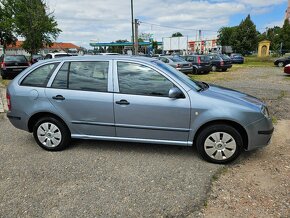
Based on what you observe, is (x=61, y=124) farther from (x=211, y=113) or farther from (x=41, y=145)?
(x=211, y=113)

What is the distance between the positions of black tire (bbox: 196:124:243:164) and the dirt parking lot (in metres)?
0.14

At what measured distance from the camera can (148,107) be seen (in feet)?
13.1

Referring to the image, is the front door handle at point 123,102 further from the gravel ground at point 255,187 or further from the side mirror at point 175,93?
the gravel ground at point 255,187

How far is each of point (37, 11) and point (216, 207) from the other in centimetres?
2706

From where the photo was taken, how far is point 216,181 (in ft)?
11.6

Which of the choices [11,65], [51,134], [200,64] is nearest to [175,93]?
[51,134]

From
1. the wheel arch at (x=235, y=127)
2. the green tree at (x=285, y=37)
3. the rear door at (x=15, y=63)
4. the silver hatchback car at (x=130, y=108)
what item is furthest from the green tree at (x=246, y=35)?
the wheel arch at (x=235, y=127)

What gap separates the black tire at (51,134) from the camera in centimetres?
449

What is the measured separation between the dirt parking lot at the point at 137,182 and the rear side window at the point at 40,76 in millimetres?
1174

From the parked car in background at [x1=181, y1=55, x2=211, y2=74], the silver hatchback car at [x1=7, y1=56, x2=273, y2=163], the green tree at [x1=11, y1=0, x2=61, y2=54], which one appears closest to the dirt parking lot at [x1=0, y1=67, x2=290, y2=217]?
the silver hatchback car at [x1=7, y1=56, x2=273, y2=163]

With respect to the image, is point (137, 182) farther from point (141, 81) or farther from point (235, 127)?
point (235, 127)

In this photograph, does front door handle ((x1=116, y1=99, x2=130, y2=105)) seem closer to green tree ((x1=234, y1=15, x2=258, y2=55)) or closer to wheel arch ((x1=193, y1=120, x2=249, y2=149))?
wheel arch ((x1=193, y1=120, x2=249, y2=149))

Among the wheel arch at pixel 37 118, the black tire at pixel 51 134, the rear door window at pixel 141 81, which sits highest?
the rear door window at pixel 141 81

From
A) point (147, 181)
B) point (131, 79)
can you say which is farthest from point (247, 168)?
point (131, 79)
